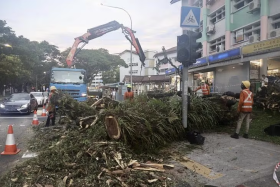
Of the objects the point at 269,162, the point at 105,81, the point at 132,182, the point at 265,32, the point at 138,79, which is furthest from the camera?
the point at 105,81

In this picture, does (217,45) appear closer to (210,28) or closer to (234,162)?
(210,28)

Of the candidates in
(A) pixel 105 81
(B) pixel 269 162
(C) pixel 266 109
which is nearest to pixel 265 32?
(C) pixel 266 109

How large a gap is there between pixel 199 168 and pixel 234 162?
85 cm

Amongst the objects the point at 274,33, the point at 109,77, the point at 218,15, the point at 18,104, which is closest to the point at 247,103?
the point at 274,33

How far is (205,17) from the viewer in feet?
72.0

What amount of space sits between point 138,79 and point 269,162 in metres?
27.2


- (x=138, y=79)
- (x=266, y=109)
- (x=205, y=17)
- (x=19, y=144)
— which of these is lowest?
(x=19, y=144)

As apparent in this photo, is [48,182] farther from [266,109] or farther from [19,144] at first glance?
[266,109]

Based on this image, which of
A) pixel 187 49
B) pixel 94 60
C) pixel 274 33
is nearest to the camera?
pixel 187 49

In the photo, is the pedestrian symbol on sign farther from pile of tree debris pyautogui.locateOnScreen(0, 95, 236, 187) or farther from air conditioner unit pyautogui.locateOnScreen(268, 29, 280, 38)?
air conditioner unit pyautogui.locateOnScreen(268, 29, 280, 38)

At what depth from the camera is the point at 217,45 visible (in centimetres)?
2083

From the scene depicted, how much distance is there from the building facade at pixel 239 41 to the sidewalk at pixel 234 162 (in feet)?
27.4

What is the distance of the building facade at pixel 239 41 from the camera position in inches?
539

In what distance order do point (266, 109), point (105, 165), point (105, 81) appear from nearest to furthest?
point (105, 165)
point (266, 109)
point (105, 81)
